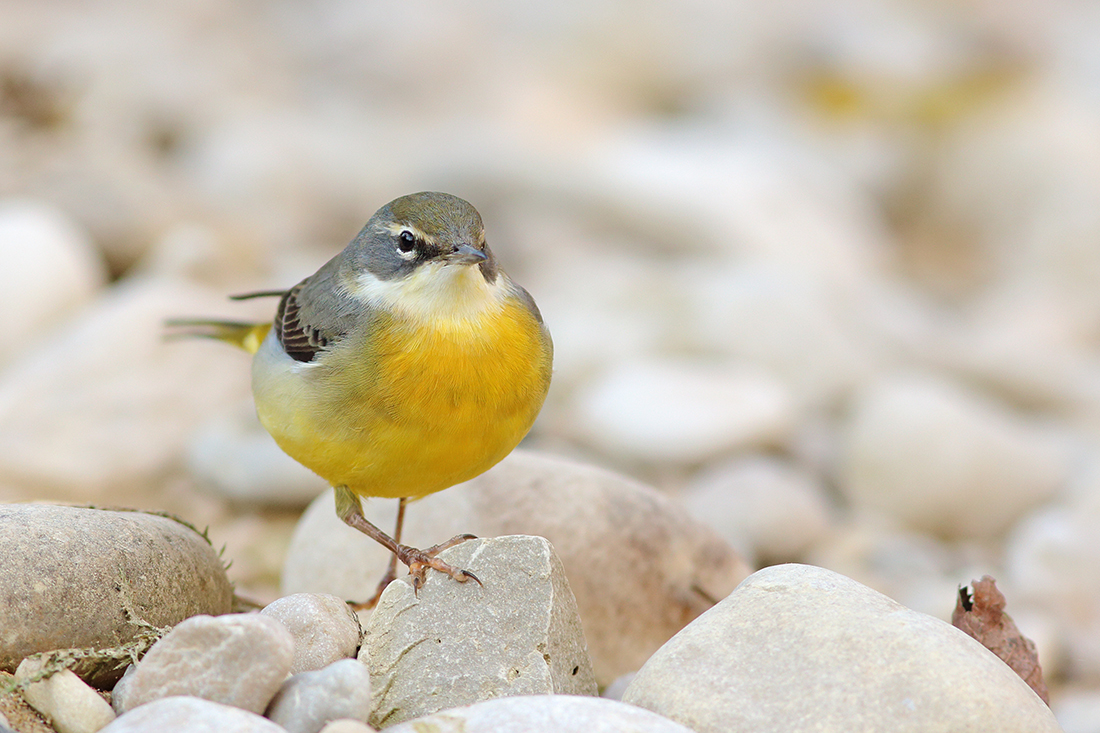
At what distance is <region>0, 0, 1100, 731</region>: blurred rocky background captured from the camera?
680 cm

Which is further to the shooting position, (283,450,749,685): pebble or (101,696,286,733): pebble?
(283,450,749,685): pebble

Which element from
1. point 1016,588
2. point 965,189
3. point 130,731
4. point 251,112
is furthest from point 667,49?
point 130,731

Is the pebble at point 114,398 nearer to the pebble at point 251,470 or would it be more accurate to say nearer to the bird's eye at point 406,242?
the pebble at point 251,470

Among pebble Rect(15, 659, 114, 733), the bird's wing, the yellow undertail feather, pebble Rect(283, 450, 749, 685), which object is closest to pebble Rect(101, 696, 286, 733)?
pebble Rect(15, 659, 114, 733)

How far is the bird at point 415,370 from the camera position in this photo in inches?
153

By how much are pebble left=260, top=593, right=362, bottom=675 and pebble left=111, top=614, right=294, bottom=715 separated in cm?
35

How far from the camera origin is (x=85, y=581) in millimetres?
3512

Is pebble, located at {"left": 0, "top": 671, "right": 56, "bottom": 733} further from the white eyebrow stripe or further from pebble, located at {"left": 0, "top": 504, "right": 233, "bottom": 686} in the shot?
the white eyebrow stripe

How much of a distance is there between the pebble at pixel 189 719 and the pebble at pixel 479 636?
65 centimetres

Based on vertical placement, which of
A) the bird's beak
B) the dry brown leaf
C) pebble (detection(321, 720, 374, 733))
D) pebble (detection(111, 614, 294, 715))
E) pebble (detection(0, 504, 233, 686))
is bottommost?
pebble (detection(0, 504, 233, 686))

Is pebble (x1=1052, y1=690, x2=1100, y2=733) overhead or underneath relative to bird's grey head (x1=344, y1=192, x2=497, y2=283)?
overhead

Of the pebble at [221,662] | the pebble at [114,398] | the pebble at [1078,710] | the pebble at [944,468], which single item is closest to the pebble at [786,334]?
the pebble at [944,468]

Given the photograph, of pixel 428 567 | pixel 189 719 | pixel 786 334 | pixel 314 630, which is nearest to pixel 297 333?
pixel 428 567

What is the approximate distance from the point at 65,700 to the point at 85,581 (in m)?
0.39
